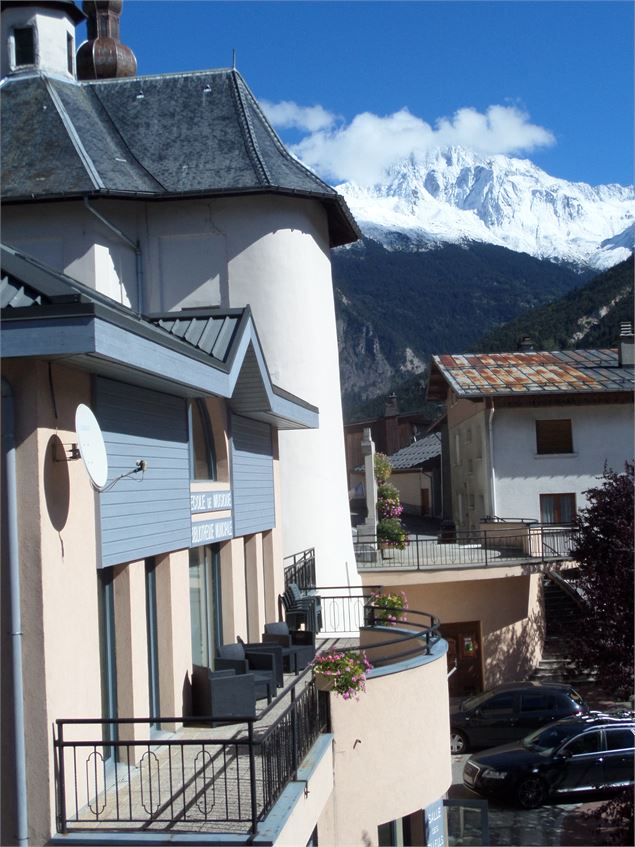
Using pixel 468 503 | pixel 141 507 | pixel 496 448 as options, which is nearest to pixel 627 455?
pixel 496 448

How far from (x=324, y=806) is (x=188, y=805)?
3.06m

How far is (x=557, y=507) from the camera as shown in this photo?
36.1 metres

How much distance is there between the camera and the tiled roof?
57.3m

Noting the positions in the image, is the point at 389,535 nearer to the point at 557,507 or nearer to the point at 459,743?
the point at 557,507

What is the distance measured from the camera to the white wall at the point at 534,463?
35.9 metres

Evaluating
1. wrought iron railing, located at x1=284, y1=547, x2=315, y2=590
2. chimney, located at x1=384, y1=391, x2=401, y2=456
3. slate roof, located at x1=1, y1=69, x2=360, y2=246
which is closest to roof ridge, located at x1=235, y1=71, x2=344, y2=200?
slate roof, located at x1=1, y1=69, x2=360, y2=246

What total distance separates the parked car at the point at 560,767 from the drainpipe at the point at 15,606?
15.4 metres

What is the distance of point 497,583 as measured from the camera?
31.0 m

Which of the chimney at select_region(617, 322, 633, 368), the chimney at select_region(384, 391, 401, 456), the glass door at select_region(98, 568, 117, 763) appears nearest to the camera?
the glass door at select_region(98, 568, 117, 763)

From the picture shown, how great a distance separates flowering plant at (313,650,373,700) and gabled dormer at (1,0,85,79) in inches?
698

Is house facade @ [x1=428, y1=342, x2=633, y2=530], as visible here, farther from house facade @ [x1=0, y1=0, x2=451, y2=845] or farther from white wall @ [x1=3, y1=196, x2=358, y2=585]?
white wall @ [x1=3, y1=196, x2=358, y2=585]

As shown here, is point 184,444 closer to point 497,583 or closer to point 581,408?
point 497,583

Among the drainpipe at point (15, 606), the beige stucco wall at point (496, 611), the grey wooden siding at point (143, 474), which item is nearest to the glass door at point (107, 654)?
the grey wooden siding at point (143, 474)

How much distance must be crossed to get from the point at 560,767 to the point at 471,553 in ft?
32.6
